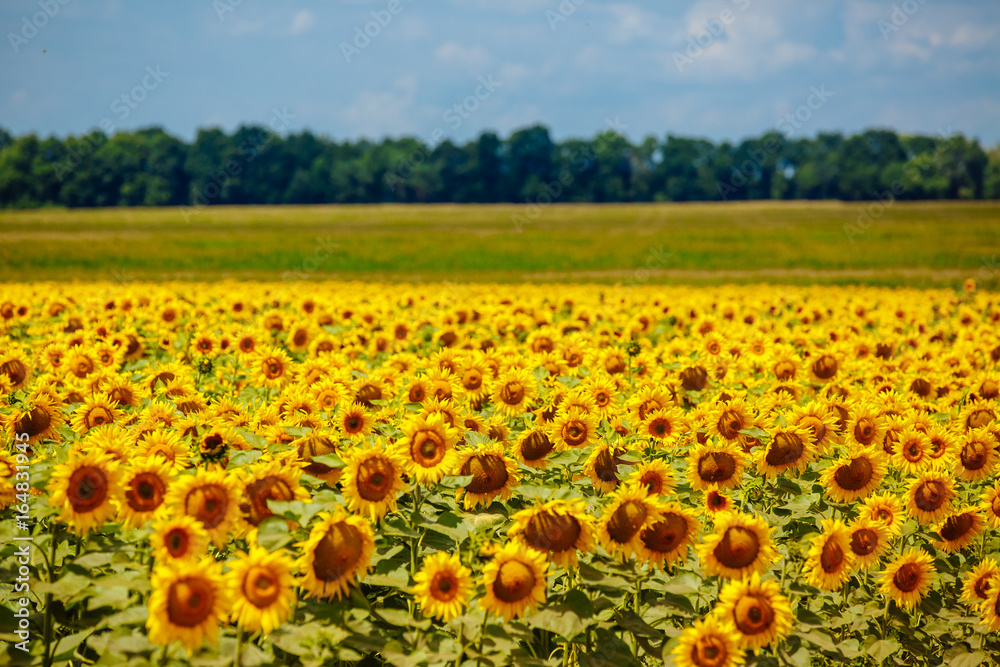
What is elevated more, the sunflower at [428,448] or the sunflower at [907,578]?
the sunflower at [428,448]

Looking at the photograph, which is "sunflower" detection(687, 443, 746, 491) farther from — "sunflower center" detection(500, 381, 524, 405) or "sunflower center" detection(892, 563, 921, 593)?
"sunflower center" detection(500, 381, 524, 405)

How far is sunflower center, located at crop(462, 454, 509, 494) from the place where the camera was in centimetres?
359

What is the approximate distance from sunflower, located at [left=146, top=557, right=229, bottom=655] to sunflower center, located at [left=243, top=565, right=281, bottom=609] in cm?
7

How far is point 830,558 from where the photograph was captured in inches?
139

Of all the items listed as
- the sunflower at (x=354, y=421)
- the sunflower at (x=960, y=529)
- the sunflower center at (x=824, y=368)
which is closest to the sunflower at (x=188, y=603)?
the sunflower at (x=354, y=421)

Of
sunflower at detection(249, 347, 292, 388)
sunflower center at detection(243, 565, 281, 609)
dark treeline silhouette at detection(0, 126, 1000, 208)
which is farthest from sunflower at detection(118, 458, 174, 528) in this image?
dark treeline silhouette at detection(0, 126, 1000, 208)

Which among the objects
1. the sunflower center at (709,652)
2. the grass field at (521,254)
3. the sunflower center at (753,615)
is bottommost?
the sunflower center at (709,652)

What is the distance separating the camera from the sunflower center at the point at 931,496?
418cm

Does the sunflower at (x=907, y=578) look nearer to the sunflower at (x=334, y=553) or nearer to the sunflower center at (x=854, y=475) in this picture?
the sunflower center at (x=854, y=475)

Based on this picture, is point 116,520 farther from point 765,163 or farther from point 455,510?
point 765,163

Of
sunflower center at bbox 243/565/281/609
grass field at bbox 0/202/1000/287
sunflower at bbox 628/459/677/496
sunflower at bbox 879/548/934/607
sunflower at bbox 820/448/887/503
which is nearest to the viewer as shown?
sunflower center at bbox 243/565/281/609

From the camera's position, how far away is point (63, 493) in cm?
283

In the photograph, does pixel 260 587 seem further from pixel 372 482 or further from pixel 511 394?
pixel 511 394

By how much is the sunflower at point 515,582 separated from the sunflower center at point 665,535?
1.93 ft
